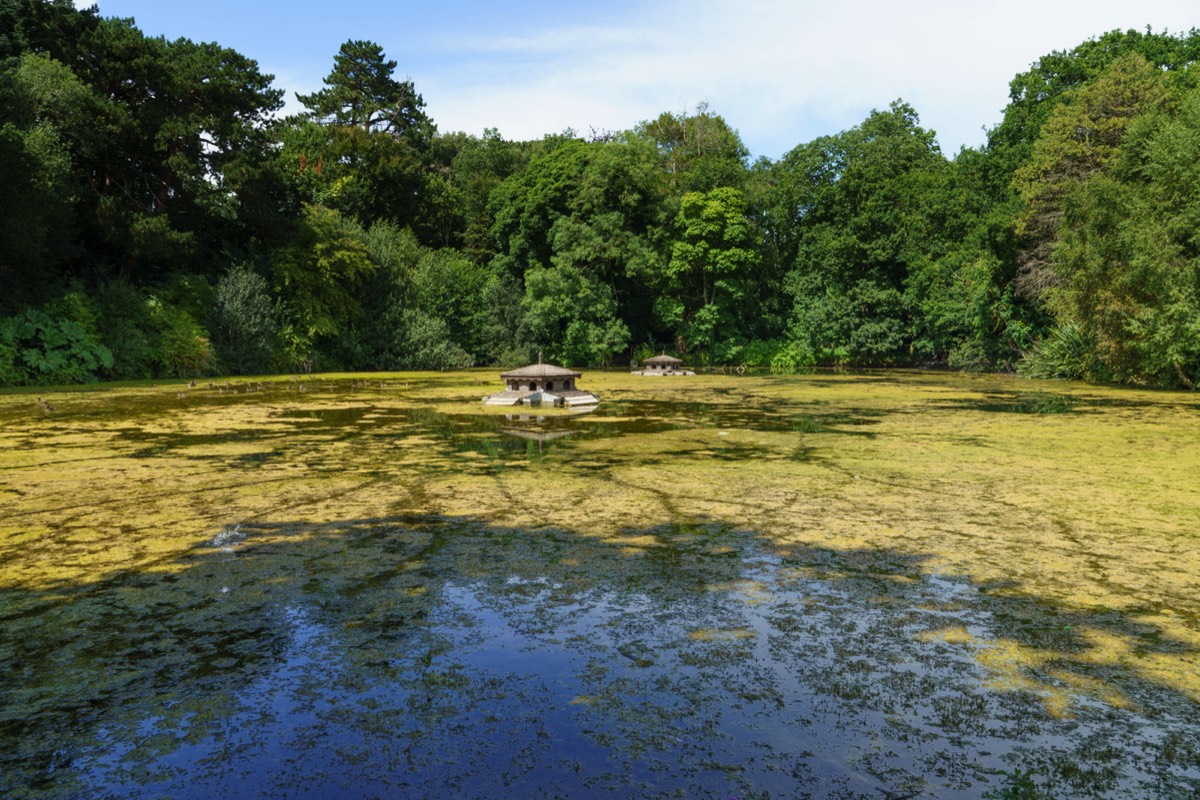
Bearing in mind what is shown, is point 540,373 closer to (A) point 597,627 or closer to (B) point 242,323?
(A) point 597,627

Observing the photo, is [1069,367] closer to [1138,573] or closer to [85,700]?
[1138,573]

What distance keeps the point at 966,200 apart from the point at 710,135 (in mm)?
16451

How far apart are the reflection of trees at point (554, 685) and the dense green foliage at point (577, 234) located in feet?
59.9

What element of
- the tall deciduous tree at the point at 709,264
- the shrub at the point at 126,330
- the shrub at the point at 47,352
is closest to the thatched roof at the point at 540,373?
the shrub at the point at 47,352

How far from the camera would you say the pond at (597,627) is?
2.46 m

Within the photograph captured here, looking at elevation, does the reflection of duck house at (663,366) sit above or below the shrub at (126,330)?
below

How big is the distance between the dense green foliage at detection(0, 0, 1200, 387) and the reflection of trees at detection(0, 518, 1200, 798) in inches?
718

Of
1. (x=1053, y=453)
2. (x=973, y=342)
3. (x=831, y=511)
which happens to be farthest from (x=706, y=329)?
(x=831, y=511)

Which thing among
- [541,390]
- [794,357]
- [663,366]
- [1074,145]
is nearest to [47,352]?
[541,390]

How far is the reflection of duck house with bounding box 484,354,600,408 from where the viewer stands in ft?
49.8

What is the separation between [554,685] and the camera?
3.02 m

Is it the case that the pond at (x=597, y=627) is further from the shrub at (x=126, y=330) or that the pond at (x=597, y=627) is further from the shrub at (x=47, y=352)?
the shrub at (x=126, y=330)

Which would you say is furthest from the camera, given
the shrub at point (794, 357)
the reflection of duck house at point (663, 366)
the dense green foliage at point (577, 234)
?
the shrub at point (794, 357)

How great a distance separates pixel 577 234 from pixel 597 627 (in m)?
32.3
